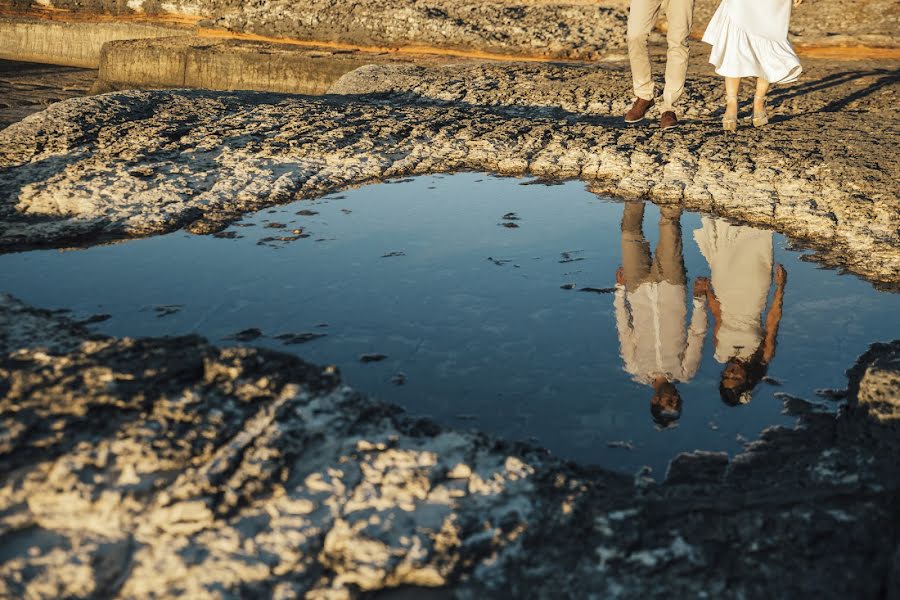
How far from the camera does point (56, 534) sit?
5.29 feet

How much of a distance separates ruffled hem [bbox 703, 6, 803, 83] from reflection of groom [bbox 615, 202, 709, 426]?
1.56 m

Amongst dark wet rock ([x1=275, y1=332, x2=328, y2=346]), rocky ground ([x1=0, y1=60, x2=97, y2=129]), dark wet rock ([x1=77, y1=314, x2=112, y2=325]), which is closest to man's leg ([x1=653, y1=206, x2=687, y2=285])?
dark wet rock ([x1=275, y1=332, x2=328, y2=346])

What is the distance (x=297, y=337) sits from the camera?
103 inches

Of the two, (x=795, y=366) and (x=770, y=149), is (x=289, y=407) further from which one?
(x=770, y=149)

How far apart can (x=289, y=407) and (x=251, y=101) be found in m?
3.50

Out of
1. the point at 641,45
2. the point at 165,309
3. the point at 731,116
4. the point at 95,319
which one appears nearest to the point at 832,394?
the point at 165,309

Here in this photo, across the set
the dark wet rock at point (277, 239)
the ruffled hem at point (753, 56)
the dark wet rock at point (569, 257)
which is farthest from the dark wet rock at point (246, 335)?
the ruffled hem at point (753, 56)

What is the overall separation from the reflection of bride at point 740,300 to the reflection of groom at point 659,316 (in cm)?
7

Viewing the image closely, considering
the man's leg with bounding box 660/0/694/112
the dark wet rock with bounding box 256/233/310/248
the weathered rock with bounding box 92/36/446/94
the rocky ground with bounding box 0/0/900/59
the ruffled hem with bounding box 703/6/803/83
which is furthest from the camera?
the rocky ground with bounding box 0/0/900/59

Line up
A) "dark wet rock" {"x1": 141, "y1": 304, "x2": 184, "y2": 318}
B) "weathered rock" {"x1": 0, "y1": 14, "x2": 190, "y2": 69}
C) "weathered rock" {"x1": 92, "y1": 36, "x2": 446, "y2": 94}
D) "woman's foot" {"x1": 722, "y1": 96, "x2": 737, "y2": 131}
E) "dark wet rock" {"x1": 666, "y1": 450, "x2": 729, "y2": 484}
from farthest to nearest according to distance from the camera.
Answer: "weathered rock" {"x1": 0, "y1": 14, "x2": 190, "y2": 69} → "weathered rock" {"x1": 92, "y1": 36, "x2": 446, "y2": 94} → "woman's foot" {"x1": 722, "y1": 96, "x2": 737, "y2": 131} → "dark wet rock" {"x1": 141, "y1": 304, "x2": 184, "y2": 318} → "dark wet rock" {"x1": 666, "y1": 450, "x2": 729, "y2": 484}

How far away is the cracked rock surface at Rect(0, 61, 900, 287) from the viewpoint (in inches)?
138

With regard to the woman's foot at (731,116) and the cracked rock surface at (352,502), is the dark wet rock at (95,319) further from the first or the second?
the woman's foot at (731,116)

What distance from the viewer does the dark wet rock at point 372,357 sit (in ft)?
8.16

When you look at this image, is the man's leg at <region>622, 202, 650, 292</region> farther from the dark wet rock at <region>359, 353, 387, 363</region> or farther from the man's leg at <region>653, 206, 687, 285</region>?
the dark wet rock at <region>359, 353, 387, 363</region>
